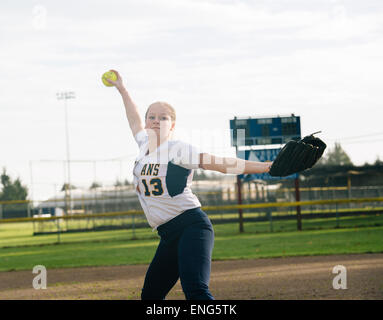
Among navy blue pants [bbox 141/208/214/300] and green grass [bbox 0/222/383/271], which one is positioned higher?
navy blue pants [bbox 141/208/214/300]

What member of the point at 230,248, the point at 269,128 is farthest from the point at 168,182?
the point at 269,128

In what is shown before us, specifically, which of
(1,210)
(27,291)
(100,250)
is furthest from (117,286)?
(1,210)

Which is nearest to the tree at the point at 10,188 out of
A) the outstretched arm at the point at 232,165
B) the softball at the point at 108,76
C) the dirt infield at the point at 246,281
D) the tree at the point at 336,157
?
the tree at the point at 336,157

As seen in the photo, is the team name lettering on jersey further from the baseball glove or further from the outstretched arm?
the baseball glove

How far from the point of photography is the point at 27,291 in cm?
827

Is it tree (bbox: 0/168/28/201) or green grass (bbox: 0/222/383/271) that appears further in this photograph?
tree (bbox: 0/168/28/201)

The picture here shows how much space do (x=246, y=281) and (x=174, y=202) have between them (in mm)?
4989

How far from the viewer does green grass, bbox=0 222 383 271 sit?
40.3 ft

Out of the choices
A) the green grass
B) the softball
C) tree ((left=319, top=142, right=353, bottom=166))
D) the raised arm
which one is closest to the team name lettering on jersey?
the raised arm

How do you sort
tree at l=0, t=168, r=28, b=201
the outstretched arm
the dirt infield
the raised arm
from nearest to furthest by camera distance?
the outstretched arm < the raised arm < the dirt infield < tree at l=0, t=168, r=28, b=201

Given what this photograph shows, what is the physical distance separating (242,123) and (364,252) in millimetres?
7328

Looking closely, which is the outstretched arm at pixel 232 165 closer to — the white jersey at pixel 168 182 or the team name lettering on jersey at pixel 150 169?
the white jersey at pixel 168 182
